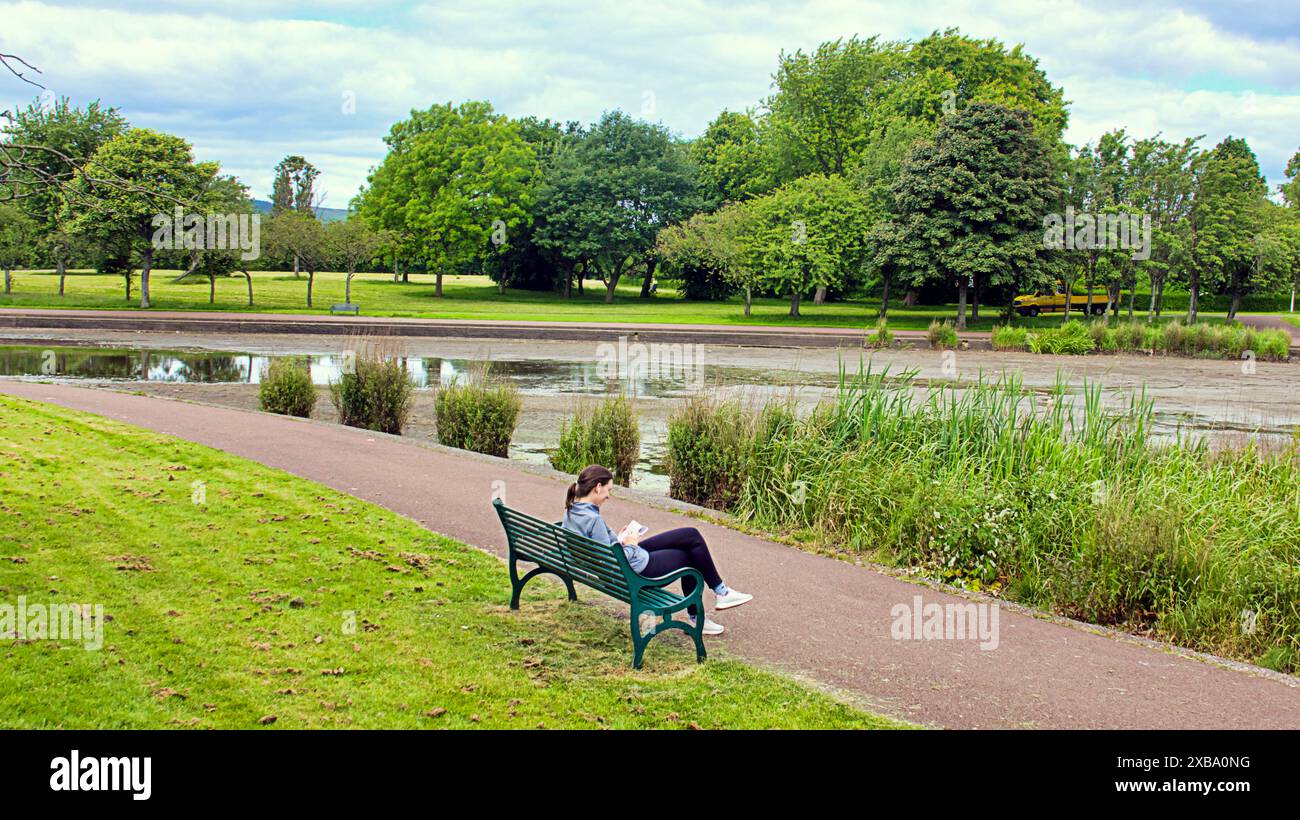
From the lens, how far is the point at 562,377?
22.6m

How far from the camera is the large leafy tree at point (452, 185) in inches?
2298

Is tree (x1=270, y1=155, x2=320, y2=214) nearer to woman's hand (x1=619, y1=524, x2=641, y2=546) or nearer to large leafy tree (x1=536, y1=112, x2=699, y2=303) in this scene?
large leafy tree (x1=536, y1=112, x2=699, y2=303)

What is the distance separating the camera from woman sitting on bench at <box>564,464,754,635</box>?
6059 millimetres

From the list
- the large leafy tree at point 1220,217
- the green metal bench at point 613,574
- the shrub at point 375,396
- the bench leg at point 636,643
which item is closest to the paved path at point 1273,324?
the large leafy tree at point 1220,217

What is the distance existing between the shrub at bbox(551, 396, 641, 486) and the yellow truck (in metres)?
49.1

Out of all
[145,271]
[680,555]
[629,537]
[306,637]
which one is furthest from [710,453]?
[145,271]

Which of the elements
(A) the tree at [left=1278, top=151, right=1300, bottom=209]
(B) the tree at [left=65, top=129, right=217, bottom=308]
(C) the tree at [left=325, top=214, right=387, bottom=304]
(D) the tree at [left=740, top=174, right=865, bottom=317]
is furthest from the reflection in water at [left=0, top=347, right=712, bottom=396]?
(A) the tree at [left=1278, top=151, right=1300, bottom=209]

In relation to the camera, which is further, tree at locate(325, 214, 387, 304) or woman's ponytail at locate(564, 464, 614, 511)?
tree at locate(325, 214, 387, 304)

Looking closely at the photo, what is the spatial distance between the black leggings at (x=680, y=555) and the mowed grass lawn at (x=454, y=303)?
36769 mm

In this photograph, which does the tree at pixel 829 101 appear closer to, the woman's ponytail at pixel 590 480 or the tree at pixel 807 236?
the tree at pixel 807 236

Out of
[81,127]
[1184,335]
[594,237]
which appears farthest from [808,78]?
[81,127]

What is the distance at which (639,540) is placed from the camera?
6.50m

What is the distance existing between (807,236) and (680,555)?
41763mm
